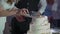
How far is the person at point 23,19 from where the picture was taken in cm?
67

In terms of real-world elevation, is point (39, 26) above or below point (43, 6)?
below

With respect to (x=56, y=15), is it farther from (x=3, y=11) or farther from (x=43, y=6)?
(x=3, y=11)

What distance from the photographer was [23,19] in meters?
0.69

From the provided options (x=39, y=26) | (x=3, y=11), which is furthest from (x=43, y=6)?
(x=3, y=11)

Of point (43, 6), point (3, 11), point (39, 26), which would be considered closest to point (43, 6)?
point (43, 6)

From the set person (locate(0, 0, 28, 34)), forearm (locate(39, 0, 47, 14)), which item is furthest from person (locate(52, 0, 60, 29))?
person (locate(0, 0, 28, 34))

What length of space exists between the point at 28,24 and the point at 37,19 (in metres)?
0.05

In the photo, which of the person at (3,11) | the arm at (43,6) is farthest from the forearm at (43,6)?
the person at (3,11)

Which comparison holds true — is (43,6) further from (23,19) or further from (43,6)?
(23,19)

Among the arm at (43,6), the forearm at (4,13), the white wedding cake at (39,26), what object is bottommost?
the white wedding cake at (39,26)

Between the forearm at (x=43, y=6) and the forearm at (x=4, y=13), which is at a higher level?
the forearm at (x=43, y=6)

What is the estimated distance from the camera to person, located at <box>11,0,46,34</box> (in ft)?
2.21

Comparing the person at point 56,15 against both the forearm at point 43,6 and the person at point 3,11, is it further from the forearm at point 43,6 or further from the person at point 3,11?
the person at point 3,11

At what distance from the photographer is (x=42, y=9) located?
71 cm
